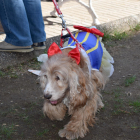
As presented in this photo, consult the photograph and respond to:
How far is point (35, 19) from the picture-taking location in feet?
13.9

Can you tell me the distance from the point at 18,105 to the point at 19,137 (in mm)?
660

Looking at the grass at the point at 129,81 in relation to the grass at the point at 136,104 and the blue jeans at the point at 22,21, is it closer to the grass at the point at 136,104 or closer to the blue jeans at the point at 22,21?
the grass at the point at 136,104

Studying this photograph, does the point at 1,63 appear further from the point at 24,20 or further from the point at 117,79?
the point at 117,79

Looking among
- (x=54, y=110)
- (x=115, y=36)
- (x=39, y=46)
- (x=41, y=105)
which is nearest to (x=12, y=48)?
(x=39, y=46)

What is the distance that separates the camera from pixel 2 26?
13.6 ft

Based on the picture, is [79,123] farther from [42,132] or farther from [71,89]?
[71,89]

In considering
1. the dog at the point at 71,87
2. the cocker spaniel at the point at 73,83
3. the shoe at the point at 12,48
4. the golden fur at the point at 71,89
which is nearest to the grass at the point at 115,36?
the shoe at the point at 12,48

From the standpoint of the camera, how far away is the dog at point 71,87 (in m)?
2.46

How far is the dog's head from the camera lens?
244cm

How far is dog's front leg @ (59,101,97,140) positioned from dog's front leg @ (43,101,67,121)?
187 mm

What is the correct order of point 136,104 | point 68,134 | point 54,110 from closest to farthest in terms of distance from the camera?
point 68,134
point 54,110
point 136,104

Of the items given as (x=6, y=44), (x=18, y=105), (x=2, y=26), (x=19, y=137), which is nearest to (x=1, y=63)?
(x=6, y=44)

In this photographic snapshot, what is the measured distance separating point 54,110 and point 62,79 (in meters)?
0.63

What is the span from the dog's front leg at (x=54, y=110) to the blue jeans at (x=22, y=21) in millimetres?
1503
